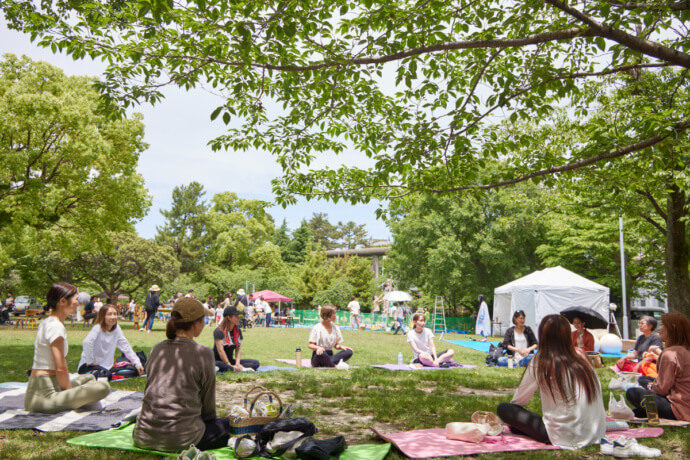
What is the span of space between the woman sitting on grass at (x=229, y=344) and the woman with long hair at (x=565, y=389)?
223 inches

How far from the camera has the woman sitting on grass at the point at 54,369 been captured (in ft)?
17.1

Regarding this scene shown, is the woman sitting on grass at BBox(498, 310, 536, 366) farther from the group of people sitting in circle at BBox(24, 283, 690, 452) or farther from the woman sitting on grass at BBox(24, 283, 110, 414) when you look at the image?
the woman sitting on grass at BBox(24, 283, 110, 414)

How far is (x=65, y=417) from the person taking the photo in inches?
209

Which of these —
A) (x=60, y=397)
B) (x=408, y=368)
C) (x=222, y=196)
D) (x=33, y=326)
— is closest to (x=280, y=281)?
(x=222, y=196)

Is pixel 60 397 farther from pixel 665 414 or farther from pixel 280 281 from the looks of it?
pixel 280 281

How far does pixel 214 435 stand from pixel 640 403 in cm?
500

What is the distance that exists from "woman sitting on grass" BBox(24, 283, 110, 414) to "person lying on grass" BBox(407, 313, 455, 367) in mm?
6879

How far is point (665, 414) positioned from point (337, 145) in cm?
602

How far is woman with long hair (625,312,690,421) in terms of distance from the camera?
5.36 metres

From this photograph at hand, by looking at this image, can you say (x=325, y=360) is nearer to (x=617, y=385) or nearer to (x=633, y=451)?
(x=617, y=385)

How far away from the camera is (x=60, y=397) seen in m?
5.36

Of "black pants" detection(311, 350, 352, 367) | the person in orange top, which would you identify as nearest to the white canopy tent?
the person in orange top

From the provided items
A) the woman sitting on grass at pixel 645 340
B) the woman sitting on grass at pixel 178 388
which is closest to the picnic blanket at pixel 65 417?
the woman sitting on grass at pixel 178 388

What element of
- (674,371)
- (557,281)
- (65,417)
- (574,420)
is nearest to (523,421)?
(574,420)
